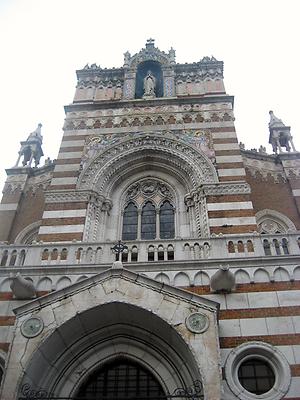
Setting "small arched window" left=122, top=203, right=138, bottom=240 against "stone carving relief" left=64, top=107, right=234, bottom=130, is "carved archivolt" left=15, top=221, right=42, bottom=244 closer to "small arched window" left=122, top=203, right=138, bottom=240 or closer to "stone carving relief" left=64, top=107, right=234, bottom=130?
"small arched window" left=122, top=203, right=138, bottom=240

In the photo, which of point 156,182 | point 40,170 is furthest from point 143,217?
point 40,170

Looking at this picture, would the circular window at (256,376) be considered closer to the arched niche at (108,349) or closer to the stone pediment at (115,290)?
the arched niche at (108,349)

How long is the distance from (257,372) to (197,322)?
1902 millimetres

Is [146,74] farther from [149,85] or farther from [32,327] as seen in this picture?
[32,327]

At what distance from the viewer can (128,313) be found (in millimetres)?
10000

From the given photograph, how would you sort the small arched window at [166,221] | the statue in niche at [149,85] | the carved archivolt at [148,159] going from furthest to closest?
the statue in niche at [149,85]
the carved archivolt at [148,159]
the small arched window at [166,221]

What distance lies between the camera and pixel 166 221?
611 inches

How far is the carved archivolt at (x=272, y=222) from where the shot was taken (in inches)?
640

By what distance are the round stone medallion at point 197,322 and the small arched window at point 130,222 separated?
235 inches

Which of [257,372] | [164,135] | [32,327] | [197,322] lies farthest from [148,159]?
[257,372]

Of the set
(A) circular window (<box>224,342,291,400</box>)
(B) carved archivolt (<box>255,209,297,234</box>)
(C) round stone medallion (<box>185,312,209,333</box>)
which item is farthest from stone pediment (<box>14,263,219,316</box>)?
(B) carved archivolt (<box>255,209,297,234</box>)

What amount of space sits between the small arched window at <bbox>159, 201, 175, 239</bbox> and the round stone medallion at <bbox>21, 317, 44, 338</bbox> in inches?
249

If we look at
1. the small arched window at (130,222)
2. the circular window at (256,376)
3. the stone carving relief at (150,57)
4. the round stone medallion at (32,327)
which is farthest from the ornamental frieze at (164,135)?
the circular window at (256,376)

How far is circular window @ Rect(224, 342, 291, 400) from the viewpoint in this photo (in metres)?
9.27
